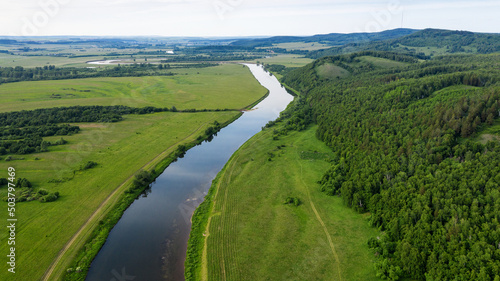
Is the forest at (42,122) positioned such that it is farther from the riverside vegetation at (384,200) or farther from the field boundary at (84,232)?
the riverside vegetation at (384,200)

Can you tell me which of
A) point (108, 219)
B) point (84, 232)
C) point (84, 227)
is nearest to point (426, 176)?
point (108, 219)

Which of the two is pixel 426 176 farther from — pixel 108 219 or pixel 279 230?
pixel 108 219

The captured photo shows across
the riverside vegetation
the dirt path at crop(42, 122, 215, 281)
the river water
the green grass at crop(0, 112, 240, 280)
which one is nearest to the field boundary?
the dirt path at crop(42, 122, 215, 281)

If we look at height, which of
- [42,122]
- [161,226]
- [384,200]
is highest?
[42,122]

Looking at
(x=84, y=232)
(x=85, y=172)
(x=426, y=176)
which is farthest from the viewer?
(x=85, y=172)

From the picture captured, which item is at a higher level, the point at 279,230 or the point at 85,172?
the point at 85,172

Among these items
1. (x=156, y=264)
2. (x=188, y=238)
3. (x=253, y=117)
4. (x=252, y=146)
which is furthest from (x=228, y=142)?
(x=156, y=264)

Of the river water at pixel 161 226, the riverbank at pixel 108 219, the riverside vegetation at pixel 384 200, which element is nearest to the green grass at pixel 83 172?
the riverbank at pixel 108 219
